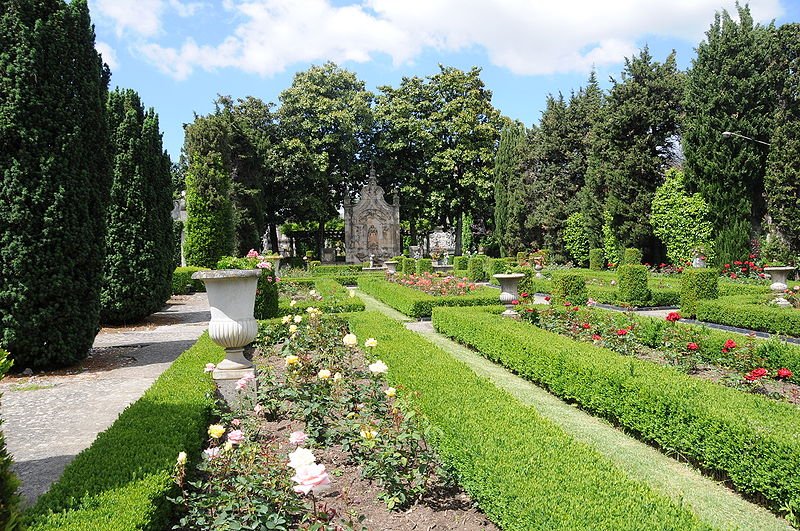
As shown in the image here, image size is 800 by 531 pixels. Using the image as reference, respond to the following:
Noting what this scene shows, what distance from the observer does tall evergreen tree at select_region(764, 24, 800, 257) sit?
64.3 feet

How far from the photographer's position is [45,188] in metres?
8.03

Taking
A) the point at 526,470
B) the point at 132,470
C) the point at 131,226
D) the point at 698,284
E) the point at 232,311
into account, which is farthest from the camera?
the point at 698,284

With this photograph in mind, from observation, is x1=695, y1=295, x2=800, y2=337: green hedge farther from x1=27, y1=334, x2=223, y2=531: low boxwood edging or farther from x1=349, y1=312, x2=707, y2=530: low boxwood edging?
x1=27, y1=334, x2=223, y2=531: low boxwood edging

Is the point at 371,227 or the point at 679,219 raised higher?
the point at 371,227

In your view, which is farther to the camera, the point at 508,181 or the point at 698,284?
the point at 508,181

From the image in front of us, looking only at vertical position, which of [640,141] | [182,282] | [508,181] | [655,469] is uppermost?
[640,141]

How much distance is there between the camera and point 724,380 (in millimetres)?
5672

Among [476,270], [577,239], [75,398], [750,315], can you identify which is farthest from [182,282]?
[577,239]

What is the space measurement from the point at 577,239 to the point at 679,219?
735cm

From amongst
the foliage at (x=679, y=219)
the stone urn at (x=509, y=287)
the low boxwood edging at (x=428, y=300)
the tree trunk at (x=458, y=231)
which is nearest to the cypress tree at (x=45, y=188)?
the low boxwood edging at (x=428, y=300)

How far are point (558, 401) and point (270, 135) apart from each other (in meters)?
32.3

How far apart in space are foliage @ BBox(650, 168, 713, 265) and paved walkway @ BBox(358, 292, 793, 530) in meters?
18.9

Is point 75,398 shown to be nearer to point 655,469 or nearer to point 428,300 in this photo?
point 655,469

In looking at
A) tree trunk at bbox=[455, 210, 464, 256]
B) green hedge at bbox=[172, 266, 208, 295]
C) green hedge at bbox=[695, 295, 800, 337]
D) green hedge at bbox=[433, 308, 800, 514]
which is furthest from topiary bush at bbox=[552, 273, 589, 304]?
tree trunk at bbox=[455, 210, 464, 256]
